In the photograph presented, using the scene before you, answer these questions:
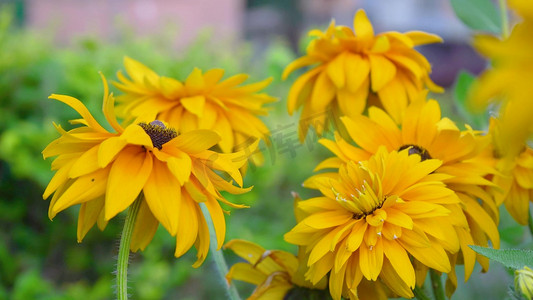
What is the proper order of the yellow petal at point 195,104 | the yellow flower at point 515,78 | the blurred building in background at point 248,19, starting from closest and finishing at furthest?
the yellow flower at point 515,78 → the yellow petal at point 195,104 → the blurred building in background at point 248,19

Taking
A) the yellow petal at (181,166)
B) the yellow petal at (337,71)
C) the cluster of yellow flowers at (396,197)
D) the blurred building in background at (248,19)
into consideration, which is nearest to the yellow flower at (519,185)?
the cluster of yellow flowers at (396,197)

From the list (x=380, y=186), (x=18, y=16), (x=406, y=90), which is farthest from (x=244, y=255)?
(x=18, y=16)

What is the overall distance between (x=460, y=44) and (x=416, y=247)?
9.28 m

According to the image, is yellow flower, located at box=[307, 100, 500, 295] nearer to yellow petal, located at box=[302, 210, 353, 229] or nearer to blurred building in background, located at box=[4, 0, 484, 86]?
yellow petal, located at box=[302, 210, 353, 229]

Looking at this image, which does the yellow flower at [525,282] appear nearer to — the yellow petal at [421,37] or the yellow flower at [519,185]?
the yellow flower at [519,185]

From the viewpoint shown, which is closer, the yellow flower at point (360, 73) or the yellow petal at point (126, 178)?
the yellow petal at point (126, 178)

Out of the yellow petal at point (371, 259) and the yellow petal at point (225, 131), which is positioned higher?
the yellow petal at point (225, 131)

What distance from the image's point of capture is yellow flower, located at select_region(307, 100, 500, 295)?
25.3 inches

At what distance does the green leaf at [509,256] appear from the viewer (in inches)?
21.5

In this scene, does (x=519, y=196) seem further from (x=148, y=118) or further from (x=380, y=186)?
(x=148, y=118)

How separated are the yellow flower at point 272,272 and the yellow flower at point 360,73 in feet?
0.60

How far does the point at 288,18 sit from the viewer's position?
11.0 meters

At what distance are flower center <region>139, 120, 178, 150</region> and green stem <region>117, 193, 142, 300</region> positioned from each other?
0.06 m

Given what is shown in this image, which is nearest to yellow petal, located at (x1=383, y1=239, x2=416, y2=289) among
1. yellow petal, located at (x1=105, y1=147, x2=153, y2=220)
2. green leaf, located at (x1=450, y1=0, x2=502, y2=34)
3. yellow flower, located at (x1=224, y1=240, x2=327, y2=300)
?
yellow flower, located at (x1=224, y1=240, x2=327, y2=300)
